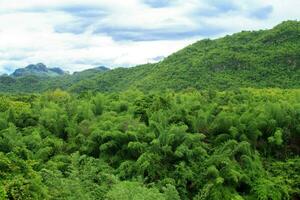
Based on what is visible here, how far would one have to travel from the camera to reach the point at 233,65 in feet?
200

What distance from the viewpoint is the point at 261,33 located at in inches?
2916

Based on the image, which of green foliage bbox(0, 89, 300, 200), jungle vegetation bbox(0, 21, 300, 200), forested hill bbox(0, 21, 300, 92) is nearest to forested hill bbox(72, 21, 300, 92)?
forested hill bbox(0, 21, 300, 92)

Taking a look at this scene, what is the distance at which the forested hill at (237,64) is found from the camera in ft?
183

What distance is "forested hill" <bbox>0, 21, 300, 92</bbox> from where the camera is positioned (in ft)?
183

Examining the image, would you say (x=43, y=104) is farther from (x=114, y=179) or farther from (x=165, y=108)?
(x=114, y=179)

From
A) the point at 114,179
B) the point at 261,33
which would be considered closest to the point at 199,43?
the point at 261,33

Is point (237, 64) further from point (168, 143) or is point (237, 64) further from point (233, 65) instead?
point (168, 143)

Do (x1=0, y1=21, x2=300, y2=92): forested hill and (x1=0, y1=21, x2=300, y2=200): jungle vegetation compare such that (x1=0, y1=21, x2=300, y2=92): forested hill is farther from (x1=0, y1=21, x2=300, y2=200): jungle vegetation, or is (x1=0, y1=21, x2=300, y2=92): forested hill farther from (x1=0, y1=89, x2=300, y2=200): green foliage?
(x1=0, y1=89, x2=300, y2=200): green foliage

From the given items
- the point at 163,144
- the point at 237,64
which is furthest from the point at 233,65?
the point at 163,144

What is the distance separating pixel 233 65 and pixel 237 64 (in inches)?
17.2

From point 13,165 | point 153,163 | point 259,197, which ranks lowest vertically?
point 259,197

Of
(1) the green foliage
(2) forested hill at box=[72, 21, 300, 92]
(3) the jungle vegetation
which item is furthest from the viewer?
(2) forested hill at box=[72, 21, 300, 92]

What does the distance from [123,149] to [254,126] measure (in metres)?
4.93

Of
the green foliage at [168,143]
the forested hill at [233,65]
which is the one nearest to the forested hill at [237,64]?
the forested hill at [233,65]
